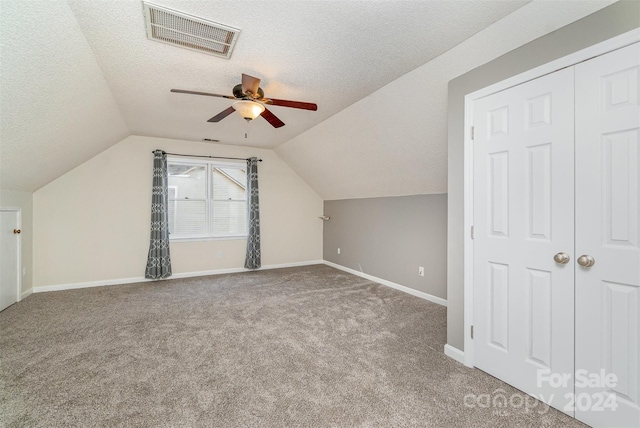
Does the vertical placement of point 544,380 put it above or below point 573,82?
below

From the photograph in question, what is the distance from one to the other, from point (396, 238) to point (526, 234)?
2558 mm

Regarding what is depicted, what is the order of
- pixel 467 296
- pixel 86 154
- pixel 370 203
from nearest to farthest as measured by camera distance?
1. pixel 467 296
2. pixel 86 154
3. pixel 370 203

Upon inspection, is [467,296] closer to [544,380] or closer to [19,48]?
[544,380]

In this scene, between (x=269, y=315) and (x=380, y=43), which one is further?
(x=269, y=315)

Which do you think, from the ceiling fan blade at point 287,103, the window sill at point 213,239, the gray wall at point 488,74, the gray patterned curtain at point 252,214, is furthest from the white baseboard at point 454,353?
the window sill at point 213,239

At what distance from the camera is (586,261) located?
156cm

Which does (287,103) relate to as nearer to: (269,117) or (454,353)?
(269,117)

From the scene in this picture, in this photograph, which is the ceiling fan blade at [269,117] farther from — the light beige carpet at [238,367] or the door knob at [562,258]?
the door knob at [562,258]

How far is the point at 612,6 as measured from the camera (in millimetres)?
1463

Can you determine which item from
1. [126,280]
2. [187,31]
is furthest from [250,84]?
[126,280]

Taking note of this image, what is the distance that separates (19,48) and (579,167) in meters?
3.58

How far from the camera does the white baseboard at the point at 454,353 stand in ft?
7.27

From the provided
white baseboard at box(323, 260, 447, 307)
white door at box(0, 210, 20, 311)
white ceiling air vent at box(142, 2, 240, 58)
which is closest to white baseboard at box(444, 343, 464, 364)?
white baseboard at box(323, 260, 447, 307)

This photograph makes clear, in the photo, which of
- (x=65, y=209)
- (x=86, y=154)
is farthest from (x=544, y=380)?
(x=65, y=209)
